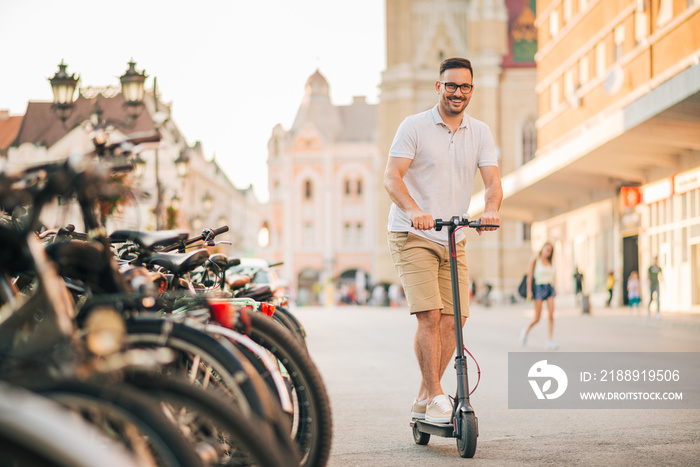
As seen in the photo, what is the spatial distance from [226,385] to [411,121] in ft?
9.97

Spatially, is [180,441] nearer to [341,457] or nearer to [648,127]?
[341,457]

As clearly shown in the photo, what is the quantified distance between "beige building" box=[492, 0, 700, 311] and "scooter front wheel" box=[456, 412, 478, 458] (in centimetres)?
1798

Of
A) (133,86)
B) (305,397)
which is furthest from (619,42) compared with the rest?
(305,397)

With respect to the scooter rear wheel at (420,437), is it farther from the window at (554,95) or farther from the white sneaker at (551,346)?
the window at (554,95)

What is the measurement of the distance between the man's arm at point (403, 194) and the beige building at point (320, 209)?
293 feet

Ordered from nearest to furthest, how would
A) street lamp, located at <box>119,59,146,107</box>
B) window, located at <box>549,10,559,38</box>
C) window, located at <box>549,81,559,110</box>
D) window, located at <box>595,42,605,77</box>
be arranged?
street lamp, located at <box>119,59,146,107</box>, window, located at <box>595,42,605,77</box>, window, located at <box>549,81,559,110</box>, window, located at <box>549,10,559,38</box>

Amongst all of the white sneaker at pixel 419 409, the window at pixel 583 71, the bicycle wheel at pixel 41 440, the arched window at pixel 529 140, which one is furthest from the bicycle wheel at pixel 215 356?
the arched window at pixel 529 140

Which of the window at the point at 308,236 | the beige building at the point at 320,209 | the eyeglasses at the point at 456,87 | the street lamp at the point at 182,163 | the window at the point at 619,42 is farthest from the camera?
the window at the point at 308,236

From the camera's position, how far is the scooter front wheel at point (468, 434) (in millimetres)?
5387

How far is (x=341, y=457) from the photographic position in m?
5.55

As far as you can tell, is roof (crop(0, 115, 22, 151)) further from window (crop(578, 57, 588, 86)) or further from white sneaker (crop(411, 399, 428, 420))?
white sneaker (crop(411, 399, 428, 420))

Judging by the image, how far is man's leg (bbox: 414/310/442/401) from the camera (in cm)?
576

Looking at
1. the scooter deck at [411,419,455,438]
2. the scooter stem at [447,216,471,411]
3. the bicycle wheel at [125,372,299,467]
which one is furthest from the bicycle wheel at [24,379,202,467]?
the scooter deck at [411,419,455,438]

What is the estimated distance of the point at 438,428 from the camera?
5.60 metres
